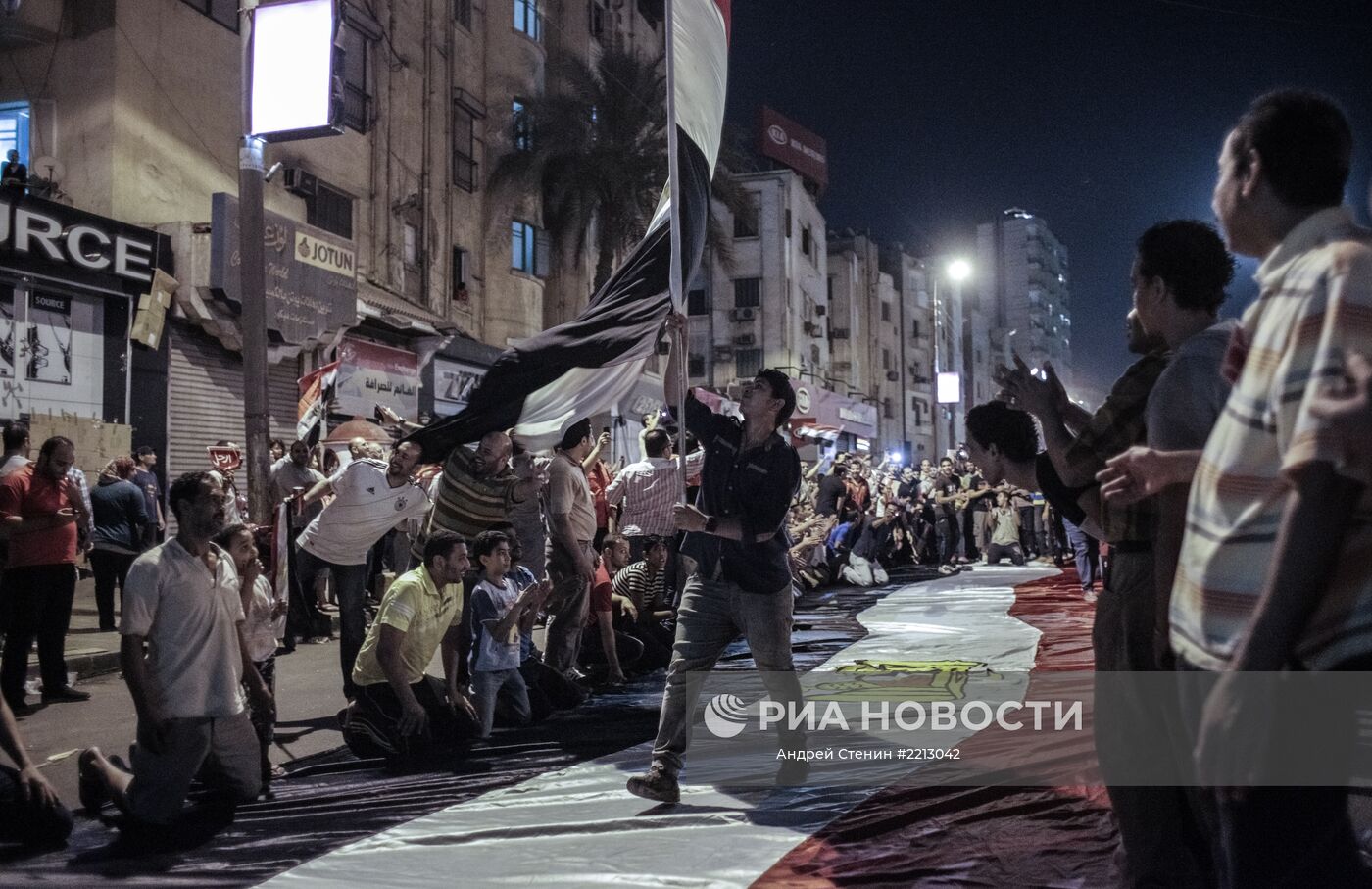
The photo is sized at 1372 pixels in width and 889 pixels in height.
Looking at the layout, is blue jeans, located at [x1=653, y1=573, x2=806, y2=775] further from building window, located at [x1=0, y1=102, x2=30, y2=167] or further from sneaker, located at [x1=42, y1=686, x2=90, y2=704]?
building window, located at [x1=0, y1=102, x2=30, y2=167]

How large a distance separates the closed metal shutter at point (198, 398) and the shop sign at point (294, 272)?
2.89ft

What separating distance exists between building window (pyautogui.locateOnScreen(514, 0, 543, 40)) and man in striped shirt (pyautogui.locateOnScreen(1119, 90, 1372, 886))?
26727 mm

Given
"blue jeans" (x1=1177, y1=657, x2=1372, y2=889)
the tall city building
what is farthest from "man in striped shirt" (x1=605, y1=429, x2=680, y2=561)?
the tall city building

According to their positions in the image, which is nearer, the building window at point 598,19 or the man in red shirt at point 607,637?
the man in red shirt at point 607,637

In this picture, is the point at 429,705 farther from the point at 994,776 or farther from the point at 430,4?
the point at 430,4

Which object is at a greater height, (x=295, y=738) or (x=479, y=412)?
(x=479, y=412)

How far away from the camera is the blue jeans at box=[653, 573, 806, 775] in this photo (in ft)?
16.4

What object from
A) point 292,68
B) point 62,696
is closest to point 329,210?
point 292,68

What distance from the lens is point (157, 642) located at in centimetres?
491

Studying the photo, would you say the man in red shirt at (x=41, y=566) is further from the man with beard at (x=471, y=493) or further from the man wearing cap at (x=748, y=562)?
the man wearing cap at (x=748, y=562)

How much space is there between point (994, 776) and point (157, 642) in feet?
12.1

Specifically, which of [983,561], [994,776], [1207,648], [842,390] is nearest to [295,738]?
[994,776]

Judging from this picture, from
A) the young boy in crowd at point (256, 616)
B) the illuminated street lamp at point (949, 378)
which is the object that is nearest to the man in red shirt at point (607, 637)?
the young boy in crowd at point (256, 616)

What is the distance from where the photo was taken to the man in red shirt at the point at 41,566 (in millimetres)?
7613
